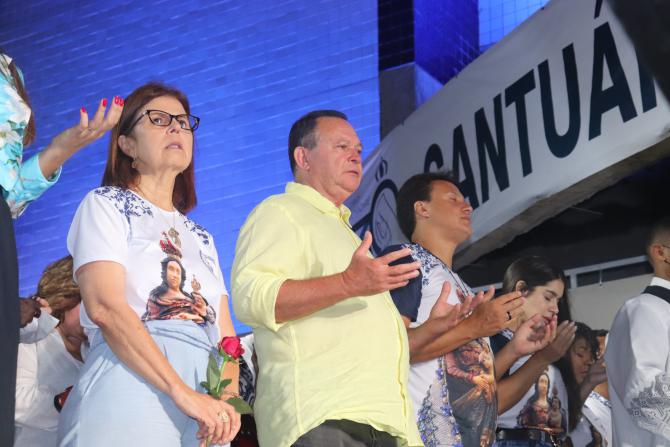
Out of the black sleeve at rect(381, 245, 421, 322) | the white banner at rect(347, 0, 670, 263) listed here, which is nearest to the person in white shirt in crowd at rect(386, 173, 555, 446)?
the black sleeve at rect(381, 245, 421, 322)

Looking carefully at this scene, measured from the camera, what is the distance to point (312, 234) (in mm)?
2098

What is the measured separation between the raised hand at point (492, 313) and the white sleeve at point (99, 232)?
1.04 m

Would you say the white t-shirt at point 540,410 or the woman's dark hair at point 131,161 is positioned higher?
the woman's dark hair at point 131,161

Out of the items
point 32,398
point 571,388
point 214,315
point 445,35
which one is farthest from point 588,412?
point 214,315

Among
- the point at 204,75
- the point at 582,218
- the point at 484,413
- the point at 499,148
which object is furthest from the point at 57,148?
the point at 204,75

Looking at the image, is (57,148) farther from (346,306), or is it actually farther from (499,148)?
(499,148)

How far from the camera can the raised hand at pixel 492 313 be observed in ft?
8.25

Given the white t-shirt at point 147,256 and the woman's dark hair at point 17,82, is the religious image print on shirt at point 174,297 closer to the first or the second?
the white t-shirt at point 147,256

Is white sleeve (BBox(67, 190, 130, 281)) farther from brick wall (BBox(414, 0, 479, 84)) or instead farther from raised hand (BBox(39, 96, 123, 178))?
brick wall (BBox(414, 0, 479, 84))

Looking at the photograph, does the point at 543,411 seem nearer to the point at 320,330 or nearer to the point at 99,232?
the point at 320,330

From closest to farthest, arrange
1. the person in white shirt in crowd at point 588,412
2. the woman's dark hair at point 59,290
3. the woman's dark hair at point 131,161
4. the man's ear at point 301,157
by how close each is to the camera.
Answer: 1. the woman's dark hair at point 131,161
2. the man's ear at point 301,157
3. the woman's dark hair at point 59,290
4. the person in white shirt in crowd at point 588,412

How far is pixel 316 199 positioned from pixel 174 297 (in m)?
0.51

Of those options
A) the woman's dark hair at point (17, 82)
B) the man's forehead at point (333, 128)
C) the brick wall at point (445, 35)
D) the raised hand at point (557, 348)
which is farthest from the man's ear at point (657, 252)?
the woman's dark hair at point (17, 82)

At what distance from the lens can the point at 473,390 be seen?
2578 millimetres
